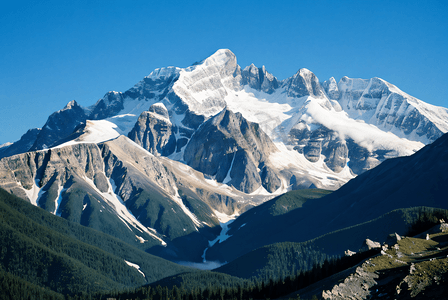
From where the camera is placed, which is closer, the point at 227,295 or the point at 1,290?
the point at 227,295

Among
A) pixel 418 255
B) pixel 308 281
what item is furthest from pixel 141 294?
pixel 418 255

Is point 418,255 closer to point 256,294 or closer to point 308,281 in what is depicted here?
point 308,281

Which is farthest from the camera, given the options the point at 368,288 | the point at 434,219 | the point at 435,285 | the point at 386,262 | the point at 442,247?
the point at 434,219

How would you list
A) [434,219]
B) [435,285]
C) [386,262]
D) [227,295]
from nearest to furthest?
[435,285], [386,262], [434,219], [227,295]

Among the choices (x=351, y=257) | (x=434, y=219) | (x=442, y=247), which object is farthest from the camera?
(x=434, y=219)

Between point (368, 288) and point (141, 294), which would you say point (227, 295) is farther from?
point (368, 288)

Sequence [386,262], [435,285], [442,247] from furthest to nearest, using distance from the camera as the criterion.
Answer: [442,247] < [386,262] < [435,285]

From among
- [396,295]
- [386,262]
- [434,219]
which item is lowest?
[396,295]

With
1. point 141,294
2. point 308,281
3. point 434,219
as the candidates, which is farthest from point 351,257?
point 141,294

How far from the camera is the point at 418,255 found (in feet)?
310

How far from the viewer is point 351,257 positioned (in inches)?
5015

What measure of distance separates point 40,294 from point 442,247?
15254 centimetres

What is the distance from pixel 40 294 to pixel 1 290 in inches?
561

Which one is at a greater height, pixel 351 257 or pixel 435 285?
pixel 351 257
